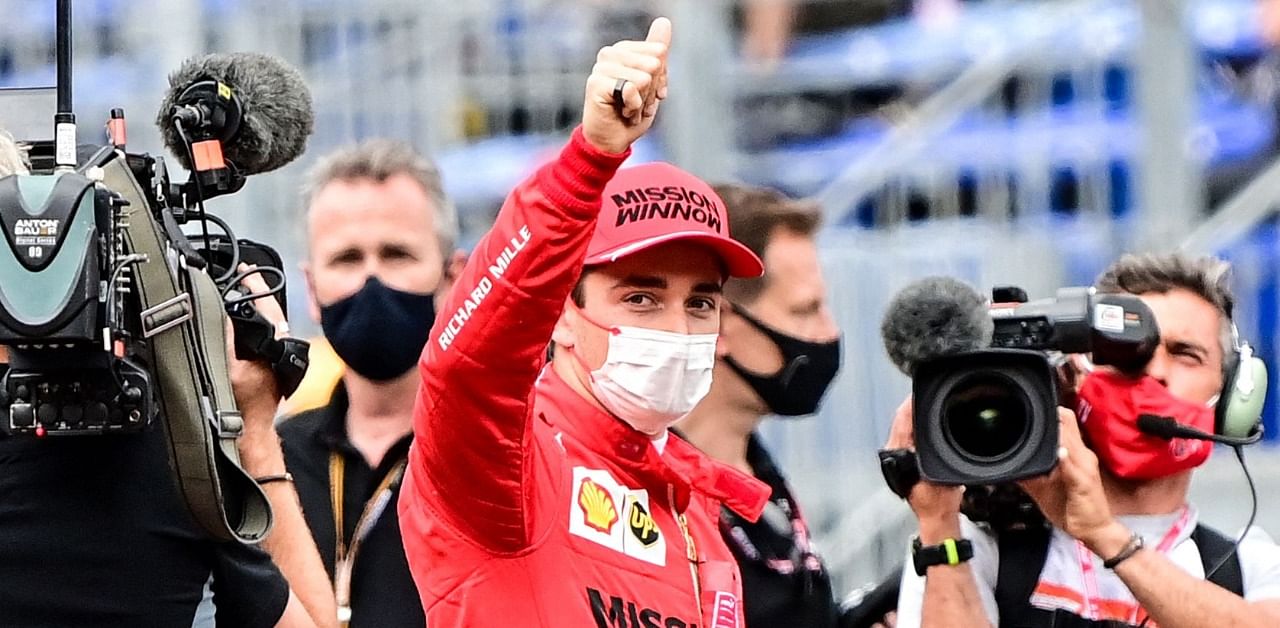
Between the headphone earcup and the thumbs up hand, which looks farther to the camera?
the headphone earcup

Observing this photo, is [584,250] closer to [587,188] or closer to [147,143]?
[587,188]

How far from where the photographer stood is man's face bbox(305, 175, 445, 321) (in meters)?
4.37

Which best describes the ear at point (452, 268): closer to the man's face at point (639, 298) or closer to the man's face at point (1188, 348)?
the man's face at point (639, 298)

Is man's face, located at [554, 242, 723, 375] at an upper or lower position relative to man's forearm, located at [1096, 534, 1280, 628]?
upper

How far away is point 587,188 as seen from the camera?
283cm

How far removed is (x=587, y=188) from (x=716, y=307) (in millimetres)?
803

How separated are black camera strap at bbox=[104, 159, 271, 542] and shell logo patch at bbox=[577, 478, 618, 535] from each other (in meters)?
0.48

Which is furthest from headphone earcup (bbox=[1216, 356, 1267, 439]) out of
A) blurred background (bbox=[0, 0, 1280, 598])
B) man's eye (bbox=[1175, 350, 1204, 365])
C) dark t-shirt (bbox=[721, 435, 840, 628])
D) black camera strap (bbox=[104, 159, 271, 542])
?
blurred background (bbox=[0, 0, 1280, 598])

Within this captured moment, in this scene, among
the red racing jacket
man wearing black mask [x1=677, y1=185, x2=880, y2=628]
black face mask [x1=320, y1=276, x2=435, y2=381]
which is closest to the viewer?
the red racing jacket

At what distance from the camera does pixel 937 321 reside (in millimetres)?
3814

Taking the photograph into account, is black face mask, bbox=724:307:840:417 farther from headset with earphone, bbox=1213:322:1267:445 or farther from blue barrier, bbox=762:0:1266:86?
blue barrier, bbox=762:0:1266:86

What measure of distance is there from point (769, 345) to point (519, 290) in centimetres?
217

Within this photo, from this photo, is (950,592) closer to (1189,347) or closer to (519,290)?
(1189,347)

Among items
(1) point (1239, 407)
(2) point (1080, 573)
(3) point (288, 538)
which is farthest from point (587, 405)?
(1) point (1239, 407)
